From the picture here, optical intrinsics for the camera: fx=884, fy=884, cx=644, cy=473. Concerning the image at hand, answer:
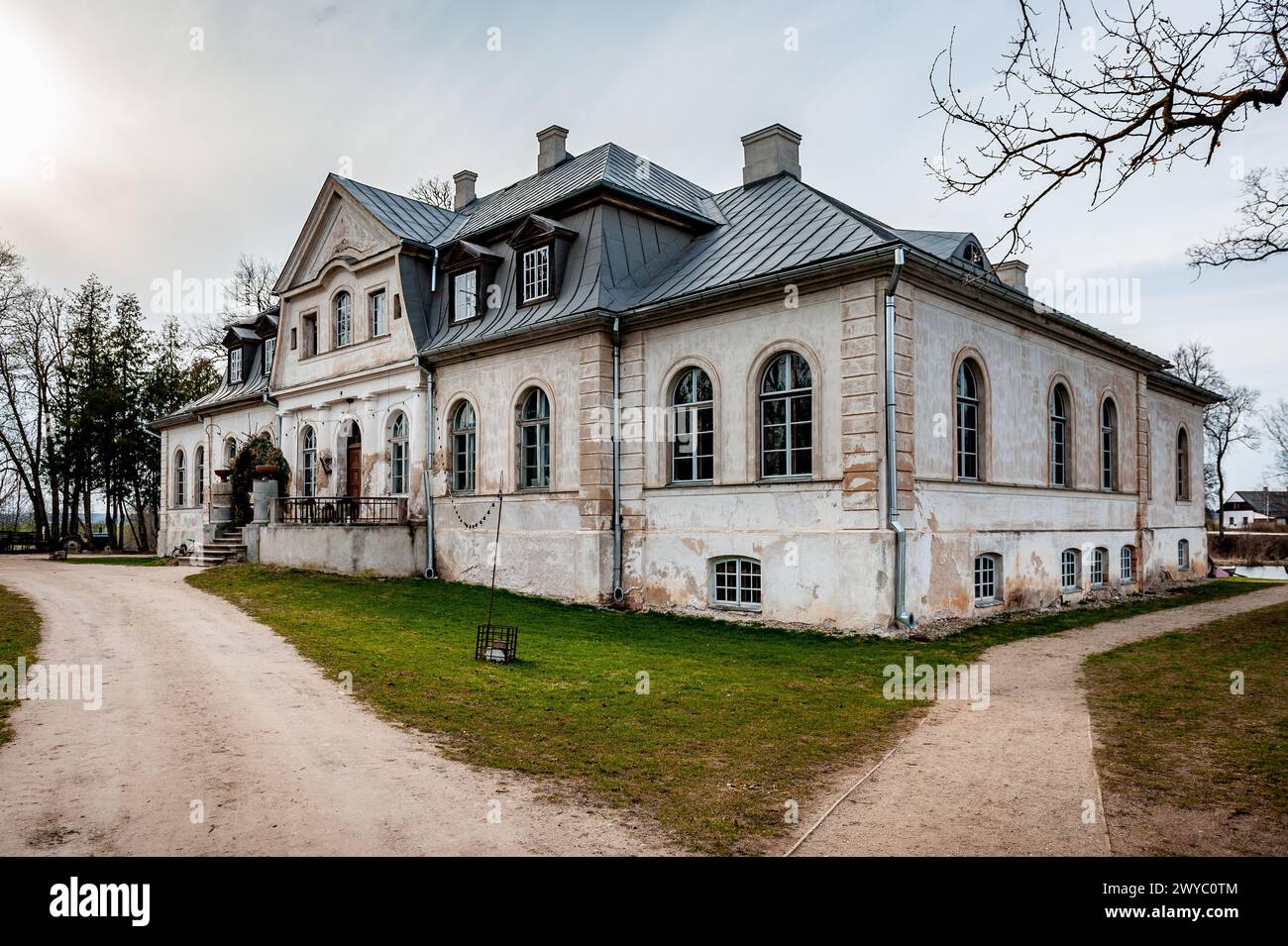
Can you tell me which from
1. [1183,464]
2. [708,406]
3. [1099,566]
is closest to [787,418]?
[708,406]

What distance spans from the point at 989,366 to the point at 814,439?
14.8 feet

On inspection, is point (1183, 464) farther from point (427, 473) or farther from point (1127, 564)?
point (427, 473)

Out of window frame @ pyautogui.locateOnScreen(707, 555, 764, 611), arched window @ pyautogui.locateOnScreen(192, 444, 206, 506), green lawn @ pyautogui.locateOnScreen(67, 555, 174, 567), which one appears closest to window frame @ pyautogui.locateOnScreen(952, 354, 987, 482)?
window frame @ pyautogui.locateOnScreen(707, 555, 764, 611)

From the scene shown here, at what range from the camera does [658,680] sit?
10.2 meters

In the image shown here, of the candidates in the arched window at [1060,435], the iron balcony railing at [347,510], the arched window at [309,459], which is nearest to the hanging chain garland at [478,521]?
the iron balcony railing at [347,510]

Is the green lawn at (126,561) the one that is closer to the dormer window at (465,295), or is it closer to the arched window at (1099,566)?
the dormer window at (465,295)

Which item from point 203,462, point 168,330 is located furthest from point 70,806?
point 168,330

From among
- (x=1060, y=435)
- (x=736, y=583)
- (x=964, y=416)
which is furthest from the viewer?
(x=1060, y=435)

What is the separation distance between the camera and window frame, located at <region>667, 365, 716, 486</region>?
16.2 m

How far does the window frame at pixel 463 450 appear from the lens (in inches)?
806

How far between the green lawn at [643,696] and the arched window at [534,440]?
9.72 ft

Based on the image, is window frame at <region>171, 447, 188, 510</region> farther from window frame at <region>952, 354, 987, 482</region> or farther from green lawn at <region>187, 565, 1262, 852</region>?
window frame at <region>952, 354, 987, 482</region>

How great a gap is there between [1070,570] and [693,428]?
9.43m

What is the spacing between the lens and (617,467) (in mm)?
17453
